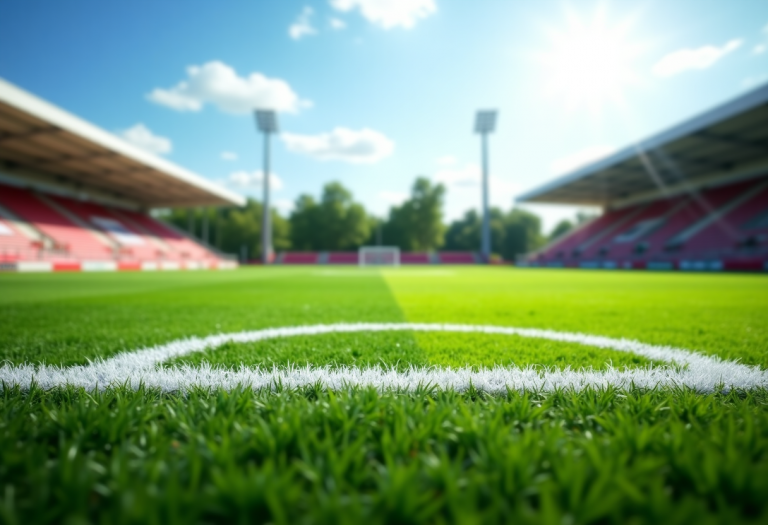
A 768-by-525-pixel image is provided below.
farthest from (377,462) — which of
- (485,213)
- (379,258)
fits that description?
(379,258)

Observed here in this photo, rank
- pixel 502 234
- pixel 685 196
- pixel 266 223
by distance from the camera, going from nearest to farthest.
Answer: pixel 685 196
pixel 266 223
pixel 502 234

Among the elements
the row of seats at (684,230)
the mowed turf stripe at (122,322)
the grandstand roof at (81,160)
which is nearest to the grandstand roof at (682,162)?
the row of seats at (684,230)

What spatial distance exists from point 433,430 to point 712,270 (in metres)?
25.3

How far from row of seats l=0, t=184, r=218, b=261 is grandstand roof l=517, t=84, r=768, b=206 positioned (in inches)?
1212

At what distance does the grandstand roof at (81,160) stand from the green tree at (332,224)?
22438 mm

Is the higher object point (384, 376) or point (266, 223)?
point (266, 223)

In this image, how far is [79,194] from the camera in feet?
85.3

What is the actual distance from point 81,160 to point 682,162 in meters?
36.0

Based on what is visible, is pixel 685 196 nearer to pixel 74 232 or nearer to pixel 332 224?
pixel 332 224

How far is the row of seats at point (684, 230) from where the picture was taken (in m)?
19.6

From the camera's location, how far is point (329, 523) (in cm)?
67

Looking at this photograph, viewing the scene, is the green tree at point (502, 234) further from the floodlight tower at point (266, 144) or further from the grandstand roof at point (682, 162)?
the floodlight tower at point (266, 144)

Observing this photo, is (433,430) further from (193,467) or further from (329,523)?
(193,467)

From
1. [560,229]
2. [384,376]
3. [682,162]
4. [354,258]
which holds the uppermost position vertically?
[682,162]
